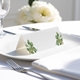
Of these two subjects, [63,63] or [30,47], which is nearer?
[63,63]

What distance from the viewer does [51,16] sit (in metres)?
1.07

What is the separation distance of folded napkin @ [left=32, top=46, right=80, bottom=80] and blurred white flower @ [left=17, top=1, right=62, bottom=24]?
19.0 inches

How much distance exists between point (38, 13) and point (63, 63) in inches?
21.9

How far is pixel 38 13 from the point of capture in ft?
3.44

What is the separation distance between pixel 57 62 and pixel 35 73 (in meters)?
0.06

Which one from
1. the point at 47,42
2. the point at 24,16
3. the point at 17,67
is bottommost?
the point at 17,67

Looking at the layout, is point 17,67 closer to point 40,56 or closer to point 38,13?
point 40,56

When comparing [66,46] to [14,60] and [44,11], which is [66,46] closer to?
[14,60]

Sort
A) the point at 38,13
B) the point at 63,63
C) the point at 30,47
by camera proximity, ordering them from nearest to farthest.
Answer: the point at 63,63 → the point at 30,47 → the point at 38,13

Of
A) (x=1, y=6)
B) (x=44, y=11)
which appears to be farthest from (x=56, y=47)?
(x=44, y=11)

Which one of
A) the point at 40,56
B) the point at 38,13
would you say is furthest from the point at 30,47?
the point at 38,13

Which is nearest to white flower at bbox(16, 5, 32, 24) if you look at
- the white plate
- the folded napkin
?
the white plate

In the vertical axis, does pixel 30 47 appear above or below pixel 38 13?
below

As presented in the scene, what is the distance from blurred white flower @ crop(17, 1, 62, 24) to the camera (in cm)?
105
